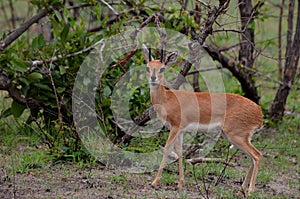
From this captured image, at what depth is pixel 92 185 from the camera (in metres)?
4.86

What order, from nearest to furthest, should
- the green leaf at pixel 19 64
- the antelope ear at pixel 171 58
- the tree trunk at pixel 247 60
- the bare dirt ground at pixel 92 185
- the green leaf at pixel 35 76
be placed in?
the bare dirt ground at pixel 92 185 → the antelope ear at pixel 171 58 → the green leaf at pixel 19 64 → the green leaf at pixel 35 76 → the tree trunk at pixel 247 60

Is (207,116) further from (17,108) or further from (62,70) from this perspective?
(17,108)

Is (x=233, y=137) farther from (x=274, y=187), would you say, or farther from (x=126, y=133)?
(x=126, y=133)

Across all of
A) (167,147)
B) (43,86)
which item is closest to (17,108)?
(43,86)

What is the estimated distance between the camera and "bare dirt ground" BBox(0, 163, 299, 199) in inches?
182

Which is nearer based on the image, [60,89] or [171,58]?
[171,58]

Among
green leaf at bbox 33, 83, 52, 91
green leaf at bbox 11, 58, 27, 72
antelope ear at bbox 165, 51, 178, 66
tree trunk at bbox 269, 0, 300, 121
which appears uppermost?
antelope ear at bbox 165, 51, 178, 66

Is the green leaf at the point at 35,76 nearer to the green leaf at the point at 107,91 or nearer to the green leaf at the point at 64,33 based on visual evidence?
the green leaf at the point at 64,33

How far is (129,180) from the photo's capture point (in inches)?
202

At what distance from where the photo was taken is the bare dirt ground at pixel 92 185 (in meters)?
4.62

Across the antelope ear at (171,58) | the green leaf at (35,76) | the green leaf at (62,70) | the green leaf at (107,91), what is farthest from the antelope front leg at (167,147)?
the green leaf at (35,76)

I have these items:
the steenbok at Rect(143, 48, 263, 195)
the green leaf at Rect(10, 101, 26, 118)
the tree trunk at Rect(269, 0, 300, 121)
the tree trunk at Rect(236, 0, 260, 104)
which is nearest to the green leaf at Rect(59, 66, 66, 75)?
the green leaf at Rect(10, 101, 26, 118)

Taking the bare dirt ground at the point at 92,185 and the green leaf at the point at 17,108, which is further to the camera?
the green leaf at the point at 17,108

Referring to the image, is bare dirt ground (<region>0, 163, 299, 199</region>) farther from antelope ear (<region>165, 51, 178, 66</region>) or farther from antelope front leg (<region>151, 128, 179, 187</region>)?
antelope ear (<region>165, 51, 178, 66</region>)
